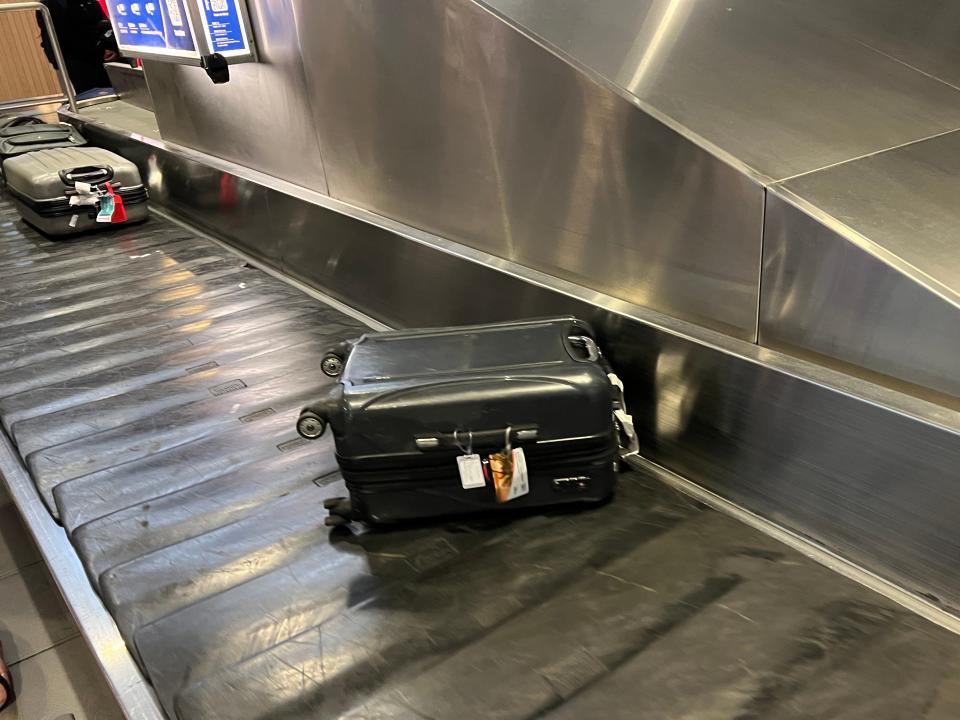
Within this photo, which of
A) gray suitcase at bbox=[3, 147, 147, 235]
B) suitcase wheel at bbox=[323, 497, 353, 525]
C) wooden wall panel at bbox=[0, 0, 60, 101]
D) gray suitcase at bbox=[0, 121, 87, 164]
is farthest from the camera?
wooden wall panel at bbox=[0, 0, 60, 101]

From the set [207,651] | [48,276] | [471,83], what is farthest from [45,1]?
[207,651]

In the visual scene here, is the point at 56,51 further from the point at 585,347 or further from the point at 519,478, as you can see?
the point at 519,478

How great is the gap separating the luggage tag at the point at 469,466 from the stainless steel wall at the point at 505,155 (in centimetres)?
48

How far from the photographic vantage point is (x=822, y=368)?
1.20 metres

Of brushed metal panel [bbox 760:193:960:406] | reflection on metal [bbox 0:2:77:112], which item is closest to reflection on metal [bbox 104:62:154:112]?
reflection on metal [bbox 0:2:77:112]

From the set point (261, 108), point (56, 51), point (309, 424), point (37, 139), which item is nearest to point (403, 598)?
point (309, 424)

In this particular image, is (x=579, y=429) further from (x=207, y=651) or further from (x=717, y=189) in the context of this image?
(x=207, y=651)

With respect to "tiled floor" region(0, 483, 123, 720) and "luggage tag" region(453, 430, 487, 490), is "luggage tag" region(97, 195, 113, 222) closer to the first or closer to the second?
"tiled floor" region(0, 483, 123, 720)

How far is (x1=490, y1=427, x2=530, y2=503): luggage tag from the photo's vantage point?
129cm

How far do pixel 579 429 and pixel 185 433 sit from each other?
976 mm

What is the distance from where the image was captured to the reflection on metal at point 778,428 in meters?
1.07

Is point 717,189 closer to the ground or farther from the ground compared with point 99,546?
farther from the ground

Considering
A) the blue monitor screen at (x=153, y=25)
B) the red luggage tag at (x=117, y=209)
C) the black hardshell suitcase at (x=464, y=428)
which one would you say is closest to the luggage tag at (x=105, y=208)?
the red luggage tag at (x=117, y=209)

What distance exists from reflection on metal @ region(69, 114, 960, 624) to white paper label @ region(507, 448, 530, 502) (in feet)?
1.03
